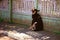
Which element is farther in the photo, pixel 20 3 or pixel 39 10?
pixel 20 3

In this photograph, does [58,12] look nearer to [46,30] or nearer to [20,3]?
[46,30]

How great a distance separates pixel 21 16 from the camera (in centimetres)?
577

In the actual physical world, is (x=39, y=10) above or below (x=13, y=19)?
above

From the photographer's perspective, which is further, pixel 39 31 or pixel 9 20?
pixel 9 20

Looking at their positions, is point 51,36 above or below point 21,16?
below

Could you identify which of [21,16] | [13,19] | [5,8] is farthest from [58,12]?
[5,8]

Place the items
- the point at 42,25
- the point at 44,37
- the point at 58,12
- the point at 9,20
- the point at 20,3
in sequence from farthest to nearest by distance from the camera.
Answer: the point at 9,20 < the point at 20,3 < the point at 42,25 < the point at 58,12 < the point at 44,37

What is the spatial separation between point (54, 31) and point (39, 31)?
48 centimetres

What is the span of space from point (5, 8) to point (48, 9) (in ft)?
7.03

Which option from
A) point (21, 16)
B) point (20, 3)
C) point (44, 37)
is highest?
point (20, 3)

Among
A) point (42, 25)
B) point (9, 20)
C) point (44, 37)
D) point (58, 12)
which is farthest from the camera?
point (9, 20)

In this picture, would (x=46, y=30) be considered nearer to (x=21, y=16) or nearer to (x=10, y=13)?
(x=21, y=16)

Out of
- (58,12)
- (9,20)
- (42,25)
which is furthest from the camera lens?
(9,20)

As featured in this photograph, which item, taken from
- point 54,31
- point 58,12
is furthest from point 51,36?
point 58,12
